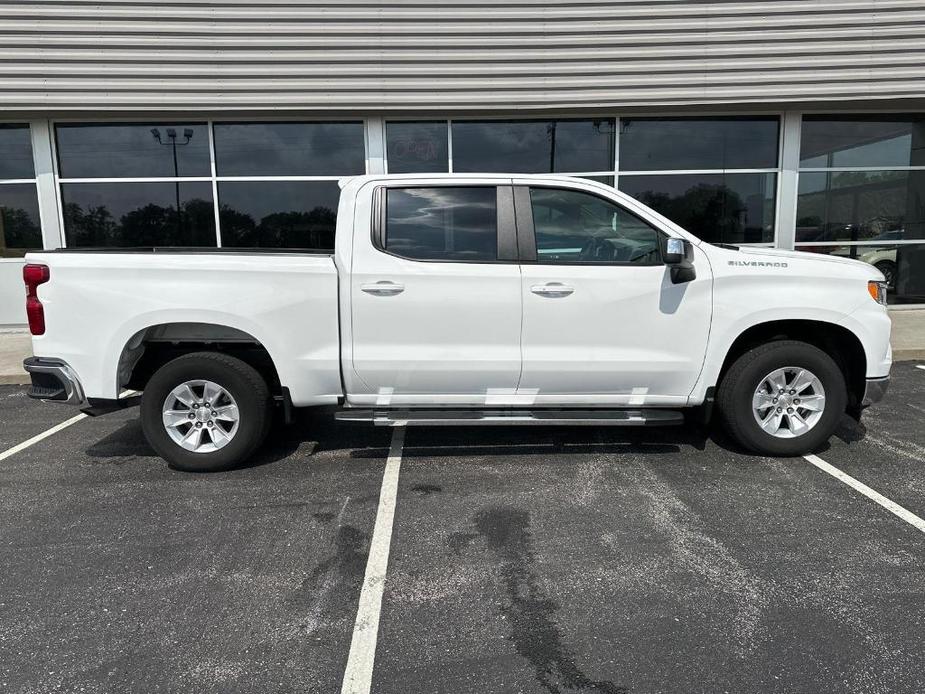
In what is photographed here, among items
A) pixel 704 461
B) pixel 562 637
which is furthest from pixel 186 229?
pixel 562 637

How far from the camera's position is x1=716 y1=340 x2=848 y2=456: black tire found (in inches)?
176

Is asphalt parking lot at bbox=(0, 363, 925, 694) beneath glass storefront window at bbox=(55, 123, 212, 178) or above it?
beneath

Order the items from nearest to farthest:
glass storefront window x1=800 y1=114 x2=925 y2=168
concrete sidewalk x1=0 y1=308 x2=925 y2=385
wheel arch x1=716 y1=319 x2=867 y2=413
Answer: wheel arch x1=716 y1=319 x2=867 y2=413 < concrete sidewalk x1=0 y1=308 x2=925 y2=385 < glass storefront window x1=800 y1=114 x2=925 y2=168

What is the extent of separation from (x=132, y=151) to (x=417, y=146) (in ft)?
15.3

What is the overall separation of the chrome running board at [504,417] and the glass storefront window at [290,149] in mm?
7133

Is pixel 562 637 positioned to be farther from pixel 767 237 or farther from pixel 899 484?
pixel 767 237

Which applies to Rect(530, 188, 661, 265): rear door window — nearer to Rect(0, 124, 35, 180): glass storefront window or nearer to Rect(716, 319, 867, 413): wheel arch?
Rect(716, 319, 867, 413): wheel arch

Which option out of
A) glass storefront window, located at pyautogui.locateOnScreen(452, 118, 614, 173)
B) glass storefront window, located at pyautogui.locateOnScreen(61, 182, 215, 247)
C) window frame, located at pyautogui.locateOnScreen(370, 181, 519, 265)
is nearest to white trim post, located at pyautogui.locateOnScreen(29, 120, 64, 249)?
glass storefront window, located at pyautogui.locateOnScreen(61, 182, 215, 247)

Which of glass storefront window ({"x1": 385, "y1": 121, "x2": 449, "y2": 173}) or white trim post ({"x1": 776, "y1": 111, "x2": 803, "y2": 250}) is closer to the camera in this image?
glass storefront window ({"x1": 385, "y1": 121, "x2": 449, "y2": 173})

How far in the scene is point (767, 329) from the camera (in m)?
4.61

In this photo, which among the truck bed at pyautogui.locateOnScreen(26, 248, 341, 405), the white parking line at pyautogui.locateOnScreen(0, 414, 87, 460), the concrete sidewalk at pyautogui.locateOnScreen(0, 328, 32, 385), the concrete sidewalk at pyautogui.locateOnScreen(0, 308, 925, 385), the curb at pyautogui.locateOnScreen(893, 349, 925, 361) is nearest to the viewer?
the truck bed at pyautogui.locateOnScreen(26, 248, 341, 405)

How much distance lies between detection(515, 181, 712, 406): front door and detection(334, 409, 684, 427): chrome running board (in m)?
0.11

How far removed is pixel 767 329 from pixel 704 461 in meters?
1.05

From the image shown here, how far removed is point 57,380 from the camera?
4.36 metres
